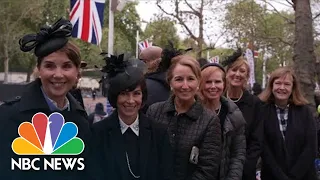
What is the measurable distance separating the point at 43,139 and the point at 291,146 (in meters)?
2.70

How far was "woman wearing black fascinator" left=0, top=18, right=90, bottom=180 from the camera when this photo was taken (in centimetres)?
239

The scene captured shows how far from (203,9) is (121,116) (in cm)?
1997

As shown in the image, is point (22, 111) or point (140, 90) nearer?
point (22, 111)

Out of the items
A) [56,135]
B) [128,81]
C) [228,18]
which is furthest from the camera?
[228,18]

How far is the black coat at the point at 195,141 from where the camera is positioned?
3.21m

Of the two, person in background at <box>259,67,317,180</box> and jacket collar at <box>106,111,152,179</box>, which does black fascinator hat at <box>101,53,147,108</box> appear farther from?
person in background at <box>259,67,317,180</box>

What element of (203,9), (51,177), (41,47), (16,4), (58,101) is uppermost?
(16,4)

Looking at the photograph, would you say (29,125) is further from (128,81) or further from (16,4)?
(16,4)

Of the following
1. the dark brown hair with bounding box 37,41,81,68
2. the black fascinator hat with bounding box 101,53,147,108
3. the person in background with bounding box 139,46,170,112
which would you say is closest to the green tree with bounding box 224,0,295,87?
the person in background with bounding box 139,46,170,112

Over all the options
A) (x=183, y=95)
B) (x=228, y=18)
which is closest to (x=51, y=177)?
(x=183, y=95)

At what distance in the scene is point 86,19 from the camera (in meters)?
8.85

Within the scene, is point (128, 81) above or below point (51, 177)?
above

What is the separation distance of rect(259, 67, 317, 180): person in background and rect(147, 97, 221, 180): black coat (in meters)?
1.20

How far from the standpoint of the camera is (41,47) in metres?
2.54
